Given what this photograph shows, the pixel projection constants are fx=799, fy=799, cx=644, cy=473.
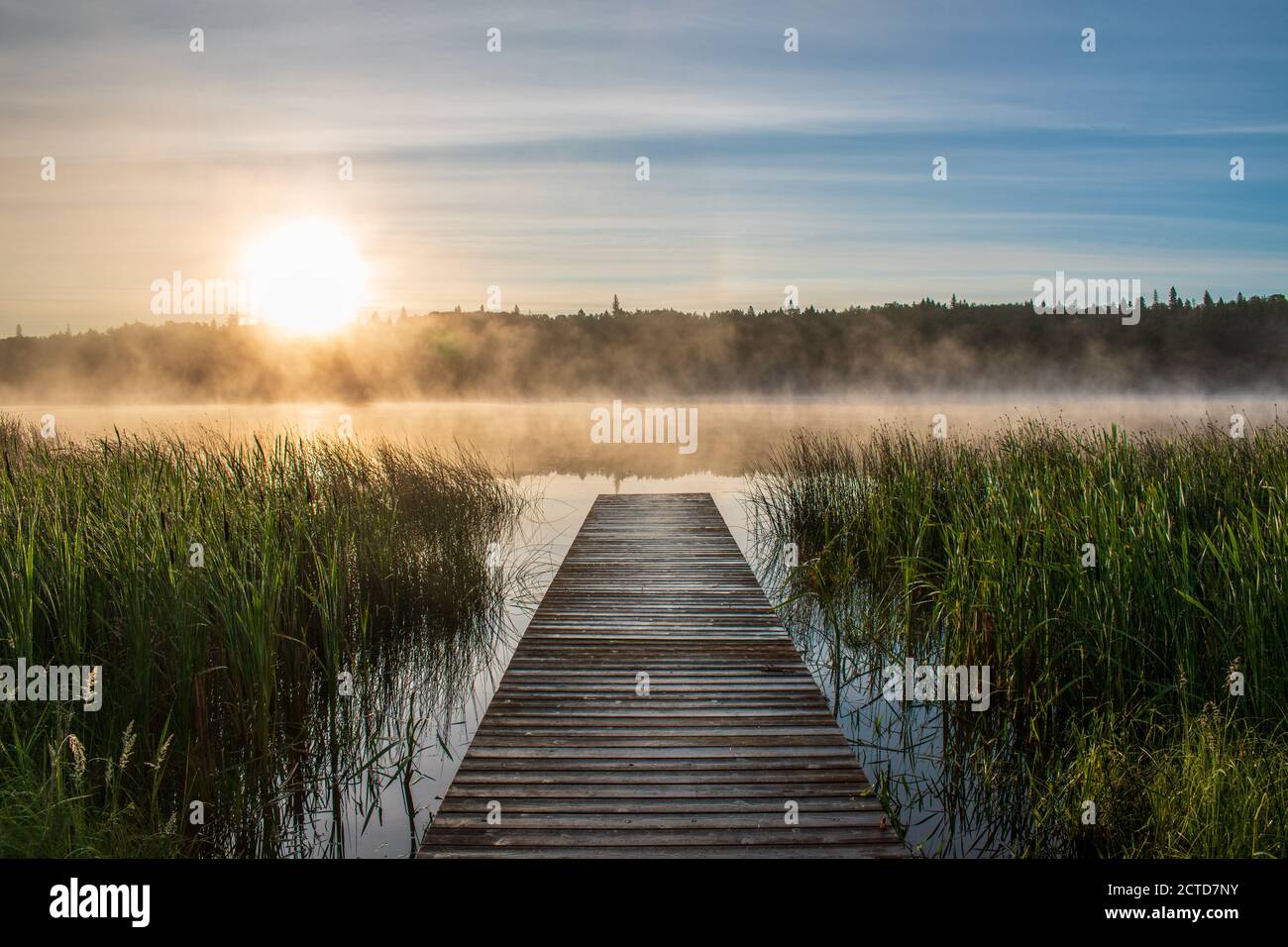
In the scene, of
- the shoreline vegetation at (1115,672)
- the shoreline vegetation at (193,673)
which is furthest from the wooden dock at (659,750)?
the shoreline vegetation at (193,673)

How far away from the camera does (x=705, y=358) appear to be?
4497 cm

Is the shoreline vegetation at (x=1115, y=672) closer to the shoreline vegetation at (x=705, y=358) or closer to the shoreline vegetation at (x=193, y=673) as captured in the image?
the shoreline vegetation at (x=193, y=673)

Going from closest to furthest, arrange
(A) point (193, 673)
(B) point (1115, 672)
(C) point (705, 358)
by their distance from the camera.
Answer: (A) point (193, 673), (B) point (1115, 672), (C) point (705, 358)

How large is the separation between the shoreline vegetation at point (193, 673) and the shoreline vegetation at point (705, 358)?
36.7m

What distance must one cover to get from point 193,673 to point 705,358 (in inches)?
1677

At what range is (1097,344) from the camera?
40.7 metres

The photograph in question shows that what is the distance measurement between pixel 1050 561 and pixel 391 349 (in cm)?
5141

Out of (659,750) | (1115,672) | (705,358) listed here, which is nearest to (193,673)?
(659,750)

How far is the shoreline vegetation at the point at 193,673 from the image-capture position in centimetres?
287

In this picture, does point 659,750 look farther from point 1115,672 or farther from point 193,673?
point 1115,672

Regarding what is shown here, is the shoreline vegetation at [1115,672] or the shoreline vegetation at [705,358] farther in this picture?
the shoreline vegetation at [705,358]
